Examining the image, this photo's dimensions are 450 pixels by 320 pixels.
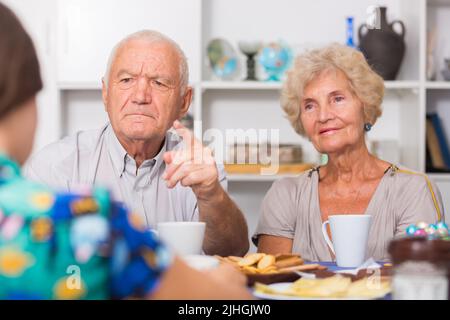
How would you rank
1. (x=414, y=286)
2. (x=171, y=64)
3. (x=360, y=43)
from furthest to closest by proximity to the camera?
(x=360, y=43) → (x=171, y=64) → (x=414, y=286)

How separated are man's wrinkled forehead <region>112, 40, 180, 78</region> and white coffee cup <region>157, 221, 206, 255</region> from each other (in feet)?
2.40

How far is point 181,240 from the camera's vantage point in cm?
110

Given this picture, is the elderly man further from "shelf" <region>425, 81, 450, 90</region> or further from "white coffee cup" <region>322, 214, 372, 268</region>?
"shelf" <region>425, 81, 450, 90</region>

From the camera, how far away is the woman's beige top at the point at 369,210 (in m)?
1.72

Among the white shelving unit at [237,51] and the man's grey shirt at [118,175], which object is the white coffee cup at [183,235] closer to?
the man's grey shirt at [118,175]

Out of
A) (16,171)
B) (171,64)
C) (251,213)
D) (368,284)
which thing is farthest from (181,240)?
(251,213)

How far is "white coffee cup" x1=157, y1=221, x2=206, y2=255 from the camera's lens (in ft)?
3.60

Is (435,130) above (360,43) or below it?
below

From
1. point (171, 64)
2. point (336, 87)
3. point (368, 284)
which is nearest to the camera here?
point (368, 284)

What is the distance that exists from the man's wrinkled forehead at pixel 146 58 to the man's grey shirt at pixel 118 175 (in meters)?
0.21

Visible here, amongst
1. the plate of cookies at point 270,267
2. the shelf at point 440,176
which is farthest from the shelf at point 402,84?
the plate of cookies at point 270,267

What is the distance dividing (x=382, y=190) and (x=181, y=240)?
851 mm

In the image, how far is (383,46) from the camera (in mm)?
2912

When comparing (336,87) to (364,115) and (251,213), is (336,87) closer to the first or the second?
(364,115)
